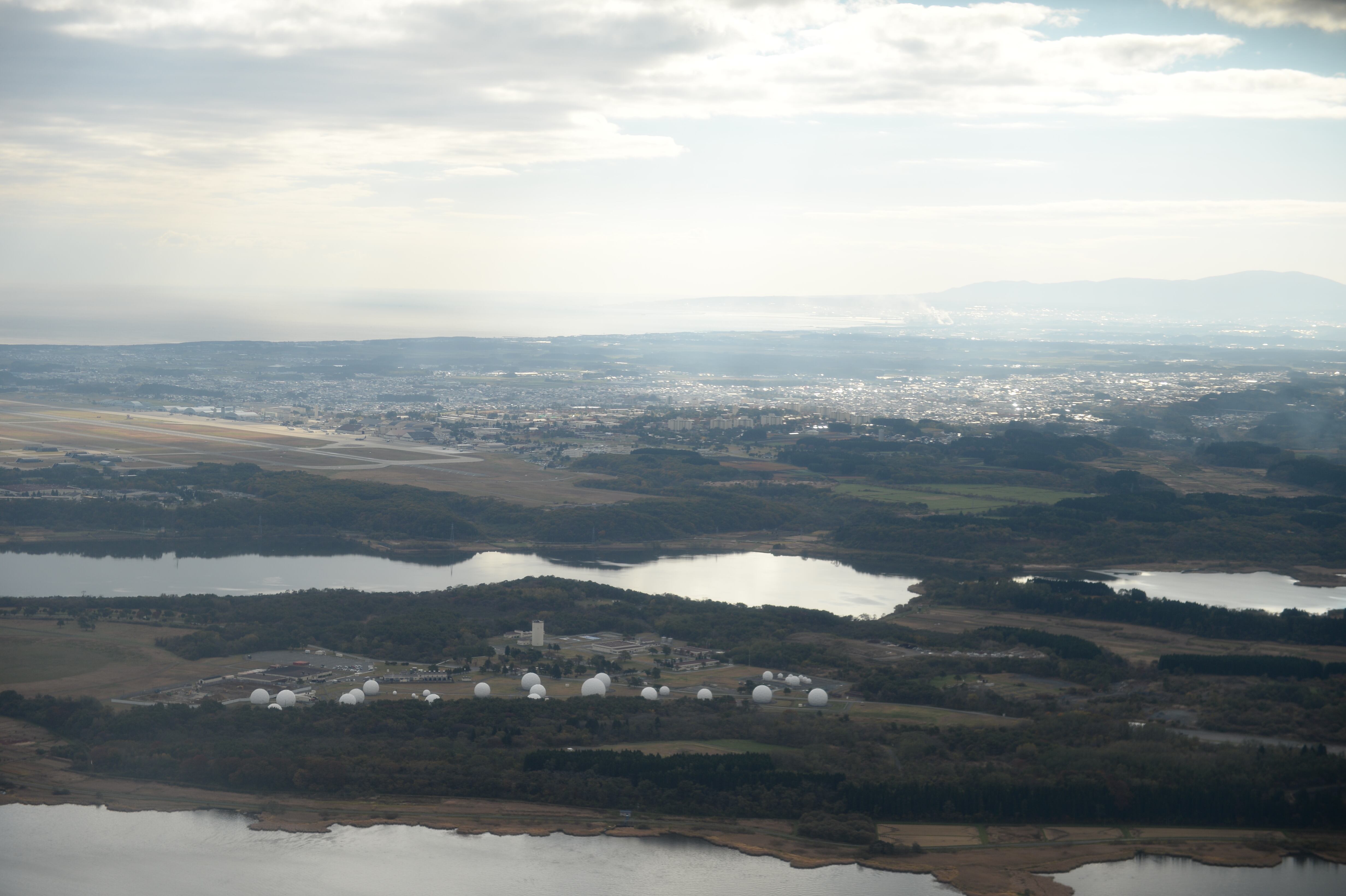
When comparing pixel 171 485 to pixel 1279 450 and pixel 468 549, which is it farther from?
pixel 1279 450

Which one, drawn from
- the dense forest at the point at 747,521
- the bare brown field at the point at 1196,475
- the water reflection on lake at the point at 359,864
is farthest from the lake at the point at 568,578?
the water reflection on lake at the point at 359,864

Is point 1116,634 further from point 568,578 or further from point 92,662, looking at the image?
point 92,662

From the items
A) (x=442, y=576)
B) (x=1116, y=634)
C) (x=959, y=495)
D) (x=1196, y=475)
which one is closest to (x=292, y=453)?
(x=442, y=576)

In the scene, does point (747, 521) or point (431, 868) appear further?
point (747, 521)

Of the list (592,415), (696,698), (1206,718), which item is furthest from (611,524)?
(592,415)

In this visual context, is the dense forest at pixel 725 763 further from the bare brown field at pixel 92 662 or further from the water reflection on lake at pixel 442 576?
the water reflection on lake at pixel 442 576
